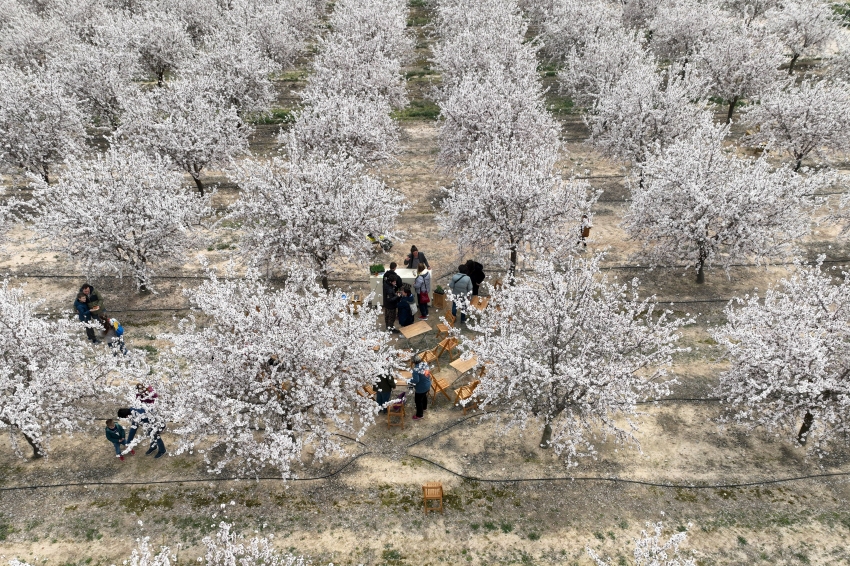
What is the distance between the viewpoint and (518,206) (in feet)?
63.4

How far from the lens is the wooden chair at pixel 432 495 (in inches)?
525

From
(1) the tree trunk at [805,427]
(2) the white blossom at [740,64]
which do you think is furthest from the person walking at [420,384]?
(2) the white blossom at [740,64]

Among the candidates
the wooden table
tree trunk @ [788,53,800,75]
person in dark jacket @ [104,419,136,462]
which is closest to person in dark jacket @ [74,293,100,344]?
person in dark jacket @ [104,419,136,462]

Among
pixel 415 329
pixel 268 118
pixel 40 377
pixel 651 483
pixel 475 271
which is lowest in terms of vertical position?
pixel 651 483

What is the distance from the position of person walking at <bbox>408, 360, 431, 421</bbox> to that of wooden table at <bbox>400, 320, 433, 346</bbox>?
8.92ft

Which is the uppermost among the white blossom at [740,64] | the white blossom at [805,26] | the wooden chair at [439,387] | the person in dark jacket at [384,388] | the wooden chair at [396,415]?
the white blossom at [805,26]

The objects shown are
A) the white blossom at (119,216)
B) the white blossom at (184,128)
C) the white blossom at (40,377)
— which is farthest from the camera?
the white blossom at (184,128)

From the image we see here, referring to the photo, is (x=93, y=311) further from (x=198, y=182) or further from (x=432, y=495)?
(x=432, y=495)

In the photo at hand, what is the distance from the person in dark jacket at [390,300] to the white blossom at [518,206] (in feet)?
11.3

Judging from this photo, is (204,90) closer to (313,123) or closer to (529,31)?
(313,123)

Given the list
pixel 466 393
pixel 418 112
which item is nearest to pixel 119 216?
pixel 466 393

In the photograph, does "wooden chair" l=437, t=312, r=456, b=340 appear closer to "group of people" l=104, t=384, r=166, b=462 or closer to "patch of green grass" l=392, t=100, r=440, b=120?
"group of people" l=104, t=384, r=166, b=462

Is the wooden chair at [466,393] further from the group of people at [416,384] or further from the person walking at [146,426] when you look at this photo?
the person walking at [146,426]

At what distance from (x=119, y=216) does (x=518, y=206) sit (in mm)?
13716
